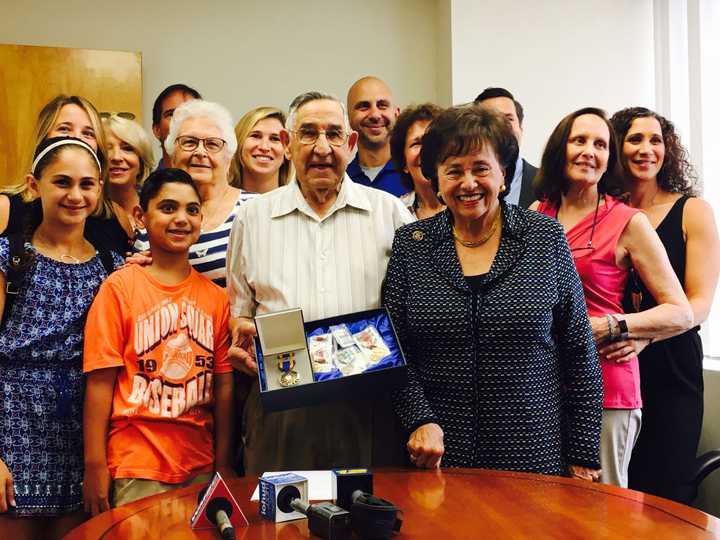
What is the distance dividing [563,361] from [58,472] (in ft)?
4.64

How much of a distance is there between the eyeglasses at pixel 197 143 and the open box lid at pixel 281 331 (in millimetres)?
1020

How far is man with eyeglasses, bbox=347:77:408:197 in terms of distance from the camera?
3.55 meters

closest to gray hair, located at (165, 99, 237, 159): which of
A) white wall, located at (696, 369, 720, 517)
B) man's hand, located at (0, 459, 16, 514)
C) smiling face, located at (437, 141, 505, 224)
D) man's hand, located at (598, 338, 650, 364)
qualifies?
smiling face, located at (437, 141, 505, 224)

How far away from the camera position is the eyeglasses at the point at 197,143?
266cm

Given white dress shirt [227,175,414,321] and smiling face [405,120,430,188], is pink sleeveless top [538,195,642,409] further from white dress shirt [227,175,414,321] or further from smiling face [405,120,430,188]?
smiling face [405,120,430,188]

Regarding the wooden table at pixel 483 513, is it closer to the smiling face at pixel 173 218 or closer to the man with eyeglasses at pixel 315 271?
the man with eyeglasses at pixel 315 271

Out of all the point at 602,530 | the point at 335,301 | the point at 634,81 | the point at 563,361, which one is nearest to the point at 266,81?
the point at 634,81

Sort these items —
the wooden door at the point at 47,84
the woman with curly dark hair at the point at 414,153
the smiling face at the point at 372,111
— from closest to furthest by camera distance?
the woman with curly dark hair at the point at 414,153, the smiling face at the point at 372,111, the wooden door at the point at 47,84

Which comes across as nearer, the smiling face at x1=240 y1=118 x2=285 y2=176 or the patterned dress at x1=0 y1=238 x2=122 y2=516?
the patterned dress at x1=0 y1=238 x2=122 y2=516

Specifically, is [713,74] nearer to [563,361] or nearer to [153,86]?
[563,361]

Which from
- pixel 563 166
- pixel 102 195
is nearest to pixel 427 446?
pixel 563 166

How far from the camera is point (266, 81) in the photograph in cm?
484

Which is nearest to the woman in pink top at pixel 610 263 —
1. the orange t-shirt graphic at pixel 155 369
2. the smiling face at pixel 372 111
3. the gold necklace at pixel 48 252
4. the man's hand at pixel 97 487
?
the orange t-shirt graphic at pixel 155 369

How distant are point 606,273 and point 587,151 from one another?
429 millimetres
